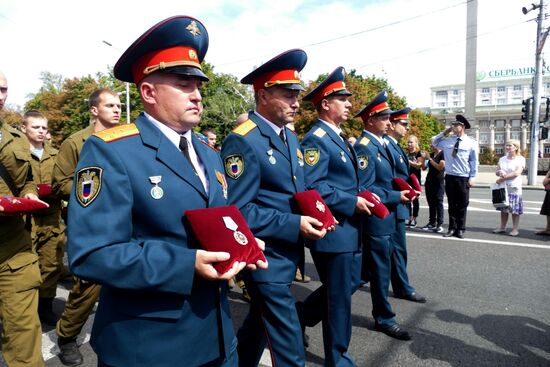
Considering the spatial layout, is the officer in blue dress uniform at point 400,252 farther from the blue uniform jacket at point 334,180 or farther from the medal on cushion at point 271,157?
the medal on cushion at point 271,157

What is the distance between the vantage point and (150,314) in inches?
63.1

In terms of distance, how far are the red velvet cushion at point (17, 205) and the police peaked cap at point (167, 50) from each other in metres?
1.35

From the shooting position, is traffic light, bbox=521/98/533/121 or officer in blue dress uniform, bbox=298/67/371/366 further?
traffic light, bbox=521/98/533/121

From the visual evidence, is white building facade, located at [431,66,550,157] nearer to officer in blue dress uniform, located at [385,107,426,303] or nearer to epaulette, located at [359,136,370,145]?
officer in blue dress uniform, located at [385,107,426,303]

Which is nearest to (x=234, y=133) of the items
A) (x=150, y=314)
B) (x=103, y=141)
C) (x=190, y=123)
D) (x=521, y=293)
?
(x=190, y=123)

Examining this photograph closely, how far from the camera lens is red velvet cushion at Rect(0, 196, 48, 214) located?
256cm

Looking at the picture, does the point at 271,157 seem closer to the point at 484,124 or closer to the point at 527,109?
the point at 527,109

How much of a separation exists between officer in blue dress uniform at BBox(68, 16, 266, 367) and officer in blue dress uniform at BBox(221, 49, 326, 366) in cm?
70

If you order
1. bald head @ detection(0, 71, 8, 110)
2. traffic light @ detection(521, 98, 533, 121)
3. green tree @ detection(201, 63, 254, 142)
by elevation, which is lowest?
bald head @ detection(0, 71, 8, 110)

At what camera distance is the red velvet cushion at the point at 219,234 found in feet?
5.19

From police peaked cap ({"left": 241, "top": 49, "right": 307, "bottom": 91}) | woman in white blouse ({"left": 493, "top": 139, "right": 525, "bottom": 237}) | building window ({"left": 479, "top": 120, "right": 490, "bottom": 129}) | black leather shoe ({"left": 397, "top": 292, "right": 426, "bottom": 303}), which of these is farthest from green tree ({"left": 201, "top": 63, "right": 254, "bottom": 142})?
building window ({"left": 479, "top": 120, "right": 490, "bottom": 129})

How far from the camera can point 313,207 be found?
103 inches

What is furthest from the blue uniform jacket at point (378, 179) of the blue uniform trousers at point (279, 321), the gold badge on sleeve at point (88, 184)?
the gold badge on sleeve at point (88, 184)

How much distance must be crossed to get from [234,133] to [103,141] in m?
1.16
